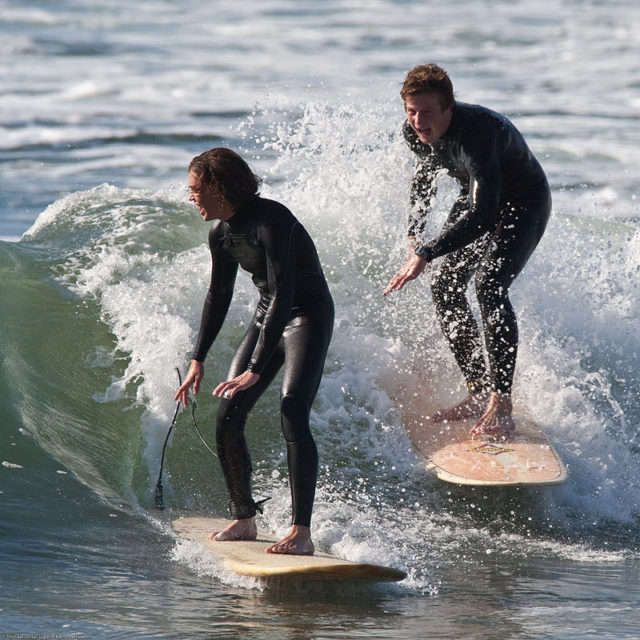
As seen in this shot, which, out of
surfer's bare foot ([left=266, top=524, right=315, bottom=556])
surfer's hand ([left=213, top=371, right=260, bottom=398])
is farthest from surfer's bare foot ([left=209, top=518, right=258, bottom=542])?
surfer's hand ([left=213, top=371, right=260, bottom=398])

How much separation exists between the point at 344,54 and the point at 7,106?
9908mm

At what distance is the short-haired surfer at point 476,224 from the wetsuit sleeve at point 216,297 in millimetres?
818

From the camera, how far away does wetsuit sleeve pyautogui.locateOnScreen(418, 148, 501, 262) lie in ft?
16.2

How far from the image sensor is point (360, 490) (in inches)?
214

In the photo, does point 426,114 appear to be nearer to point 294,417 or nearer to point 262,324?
point 262,324

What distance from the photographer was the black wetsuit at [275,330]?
393 cm

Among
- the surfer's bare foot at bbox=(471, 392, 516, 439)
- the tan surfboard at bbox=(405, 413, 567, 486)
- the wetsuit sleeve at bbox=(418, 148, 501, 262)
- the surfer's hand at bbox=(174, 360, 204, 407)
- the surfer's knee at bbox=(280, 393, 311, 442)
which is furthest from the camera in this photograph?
the surfer's bare foot at bbox=(471, 392, 516, 439)

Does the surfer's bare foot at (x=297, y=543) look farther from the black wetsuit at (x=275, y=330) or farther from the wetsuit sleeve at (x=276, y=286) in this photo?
the wetsuit sleeve at (x=276, y=286)

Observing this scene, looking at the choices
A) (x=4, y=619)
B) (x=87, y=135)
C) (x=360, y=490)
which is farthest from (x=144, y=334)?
(x=87, y=135)

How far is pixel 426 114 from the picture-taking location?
476cm

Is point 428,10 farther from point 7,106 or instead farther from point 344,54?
point 7,106

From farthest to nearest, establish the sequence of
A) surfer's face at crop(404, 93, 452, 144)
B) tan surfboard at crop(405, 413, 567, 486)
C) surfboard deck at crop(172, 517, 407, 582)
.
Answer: tan surfboard at crop(405, 413, 567, 486) < surfer's face at crop(404, 93, 452, 144) < surfboard deck at crop(172, 517, 407, 582)

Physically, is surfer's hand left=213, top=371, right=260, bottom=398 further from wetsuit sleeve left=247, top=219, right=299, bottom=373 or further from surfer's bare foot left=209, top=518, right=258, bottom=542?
surfer's bare foot left=209, top=518, right=258, bottom=542

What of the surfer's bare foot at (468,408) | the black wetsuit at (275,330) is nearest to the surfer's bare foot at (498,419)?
the surfer's bare foot at (468,408)
